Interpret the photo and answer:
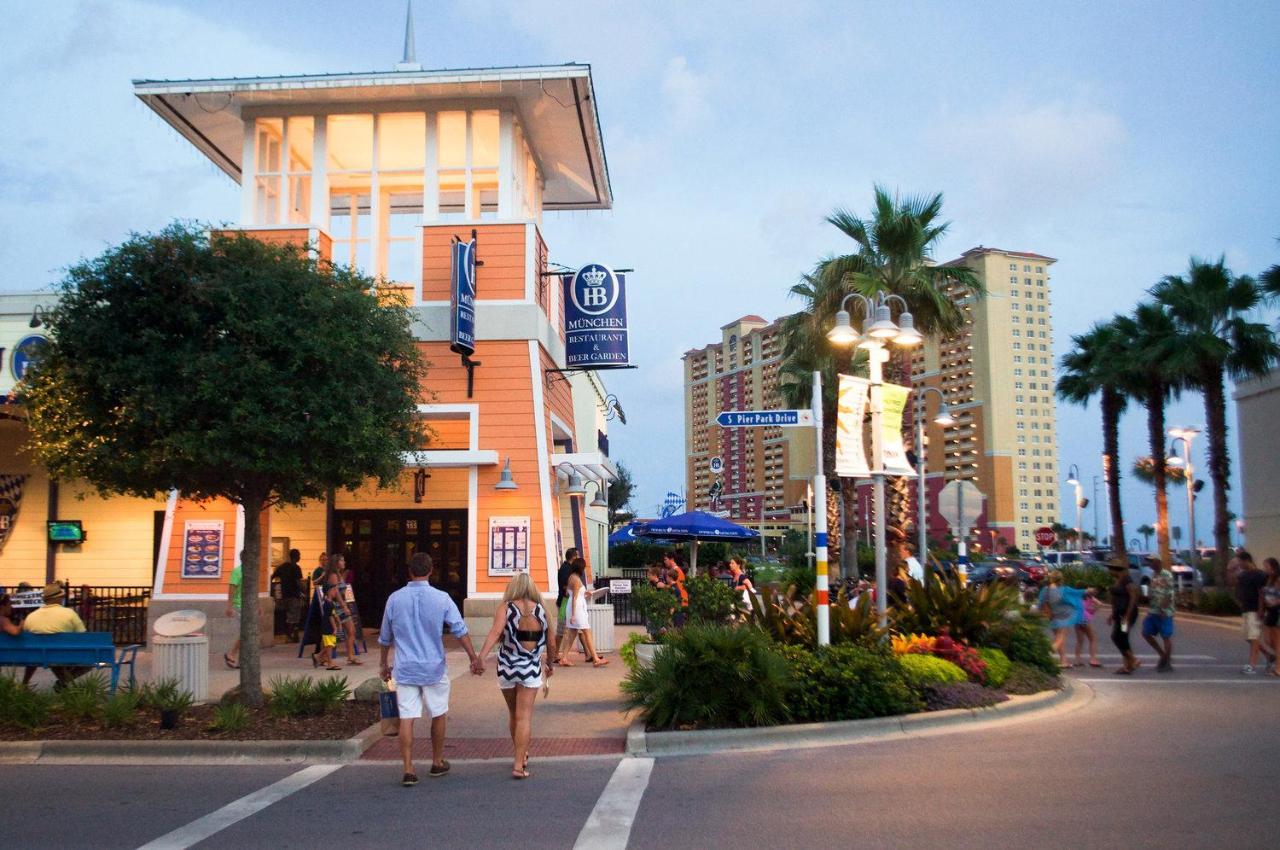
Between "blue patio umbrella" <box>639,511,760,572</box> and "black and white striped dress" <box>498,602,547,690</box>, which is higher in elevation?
"blue patio umbrella" <box>639,511,760,572</box>

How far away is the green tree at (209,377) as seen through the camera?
10422 mm

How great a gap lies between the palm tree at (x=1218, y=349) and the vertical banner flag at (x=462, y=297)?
22343 mm

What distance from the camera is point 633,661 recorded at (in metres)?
12.2

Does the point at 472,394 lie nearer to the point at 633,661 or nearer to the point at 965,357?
the point at 633,661

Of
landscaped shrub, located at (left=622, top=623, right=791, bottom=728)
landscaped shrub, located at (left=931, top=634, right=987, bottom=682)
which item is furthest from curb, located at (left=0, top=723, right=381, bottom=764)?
landscaped shrub, located at (left=931, top=634, right=987, bottom=682)

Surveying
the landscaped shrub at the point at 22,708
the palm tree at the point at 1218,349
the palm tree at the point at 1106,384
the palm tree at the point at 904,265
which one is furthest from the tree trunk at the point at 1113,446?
the landscaped shrub at the point at 22,708

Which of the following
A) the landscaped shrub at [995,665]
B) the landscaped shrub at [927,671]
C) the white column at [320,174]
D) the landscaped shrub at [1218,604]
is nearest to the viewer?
the landscaped shrub at [927,671]

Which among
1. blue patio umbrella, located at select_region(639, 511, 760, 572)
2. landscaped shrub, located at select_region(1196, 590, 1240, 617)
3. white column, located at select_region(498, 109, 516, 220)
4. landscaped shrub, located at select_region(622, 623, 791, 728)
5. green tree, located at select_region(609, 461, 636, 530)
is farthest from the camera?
green tree, located at select_region(609, 461, 636, 530)

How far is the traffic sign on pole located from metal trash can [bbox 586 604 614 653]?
7.00 metres

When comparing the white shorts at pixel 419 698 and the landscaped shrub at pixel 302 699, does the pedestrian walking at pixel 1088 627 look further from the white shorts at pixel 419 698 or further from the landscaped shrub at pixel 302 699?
the white shorts at pixel 419 698

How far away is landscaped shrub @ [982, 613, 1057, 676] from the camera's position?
13.8 m

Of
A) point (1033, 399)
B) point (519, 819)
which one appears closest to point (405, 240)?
point (519, 819)

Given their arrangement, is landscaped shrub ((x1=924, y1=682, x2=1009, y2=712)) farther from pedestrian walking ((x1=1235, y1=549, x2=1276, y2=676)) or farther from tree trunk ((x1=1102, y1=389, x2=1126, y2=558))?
tree trunk ((x1=1102, y1=389, x2=1126, y2=558))

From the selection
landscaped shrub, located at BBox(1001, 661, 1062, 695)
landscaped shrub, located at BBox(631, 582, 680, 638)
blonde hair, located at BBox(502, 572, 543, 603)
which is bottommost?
landscaped shrub, located at BBox(1001, 661, 1062, 695)
